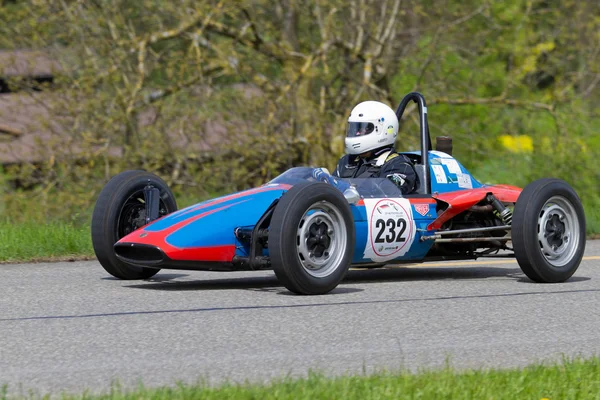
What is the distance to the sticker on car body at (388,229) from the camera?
332 inches

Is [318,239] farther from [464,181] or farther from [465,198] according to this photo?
[464,181]

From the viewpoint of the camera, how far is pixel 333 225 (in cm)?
802

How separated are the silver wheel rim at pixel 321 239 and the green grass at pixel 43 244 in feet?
12.4

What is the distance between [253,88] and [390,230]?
28.8ft

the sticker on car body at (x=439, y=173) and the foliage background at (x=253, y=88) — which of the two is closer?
the sticker on car body at (x=439, y=173)

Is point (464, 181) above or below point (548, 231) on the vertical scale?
above

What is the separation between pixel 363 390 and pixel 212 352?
1.23m

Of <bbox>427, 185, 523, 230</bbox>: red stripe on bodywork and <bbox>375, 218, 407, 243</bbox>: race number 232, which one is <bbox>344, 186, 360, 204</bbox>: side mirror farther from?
<bbox>427, 185, 523, 230</bbox>: red stripe on bodywork

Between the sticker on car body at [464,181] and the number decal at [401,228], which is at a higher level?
the sticker on car body at [464,181]

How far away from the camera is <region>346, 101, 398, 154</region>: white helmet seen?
30.9ft

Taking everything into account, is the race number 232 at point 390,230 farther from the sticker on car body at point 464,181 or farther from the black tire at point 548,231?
the sticker on car body at point 464,181

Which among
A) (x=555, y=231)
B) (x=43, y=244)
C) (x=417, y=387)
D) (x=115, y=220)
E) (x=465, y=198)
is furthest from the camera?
(x=43, y=244)

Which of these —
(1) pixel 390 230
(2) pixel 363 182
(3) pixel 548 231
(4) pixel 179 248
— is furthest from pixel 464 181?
(4) pixel 179 248

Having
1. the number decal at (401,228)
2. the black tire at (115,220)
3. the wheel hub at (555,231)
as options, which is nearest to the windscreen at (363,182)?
the number decal at (401,228)
